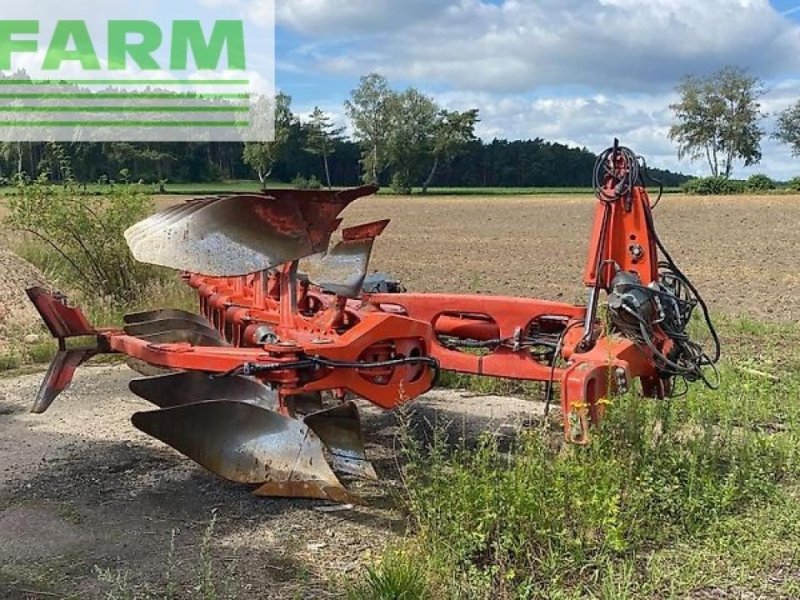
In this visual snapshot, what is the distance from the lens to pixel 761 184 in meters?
55.7

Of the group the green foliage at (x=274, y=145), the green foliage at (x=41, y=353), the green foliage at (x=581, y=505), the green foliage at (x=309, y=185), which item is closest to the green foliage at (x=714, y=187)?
the green foliage at (x=274, y=145)

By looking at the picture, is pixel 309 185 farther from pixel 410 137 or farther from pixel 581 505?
pixel 410 137

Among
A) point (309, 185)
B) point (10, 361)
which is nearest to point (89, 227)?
point (10, 361)

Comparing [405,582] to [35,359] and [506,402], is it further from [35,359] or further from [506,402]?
[35,359]

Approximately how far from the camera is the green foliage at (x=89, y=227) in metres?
9.84

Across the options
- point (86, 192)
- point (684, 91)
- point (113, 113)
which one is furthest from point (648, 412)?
point (684, 91)

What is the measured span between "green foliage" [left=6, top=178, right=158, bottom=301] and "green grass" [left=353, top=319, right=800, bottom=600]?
6637 mm

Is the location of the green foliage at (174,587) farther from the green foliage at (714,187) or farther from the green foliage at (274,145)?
the green foliage at (714,187)

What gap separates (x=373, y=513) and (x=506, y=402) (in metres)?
2.45

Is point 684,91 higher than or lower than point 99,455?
higher

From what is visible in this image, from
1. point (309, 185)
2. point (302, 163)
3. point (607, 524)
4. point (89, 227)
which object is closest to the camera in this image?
point (607, 524)

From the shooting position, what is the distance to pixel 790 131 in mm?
77312

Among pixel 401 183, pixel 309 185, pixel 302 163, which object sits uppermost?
pixel 302 163

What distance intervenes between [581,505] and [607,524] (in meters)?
0.12
